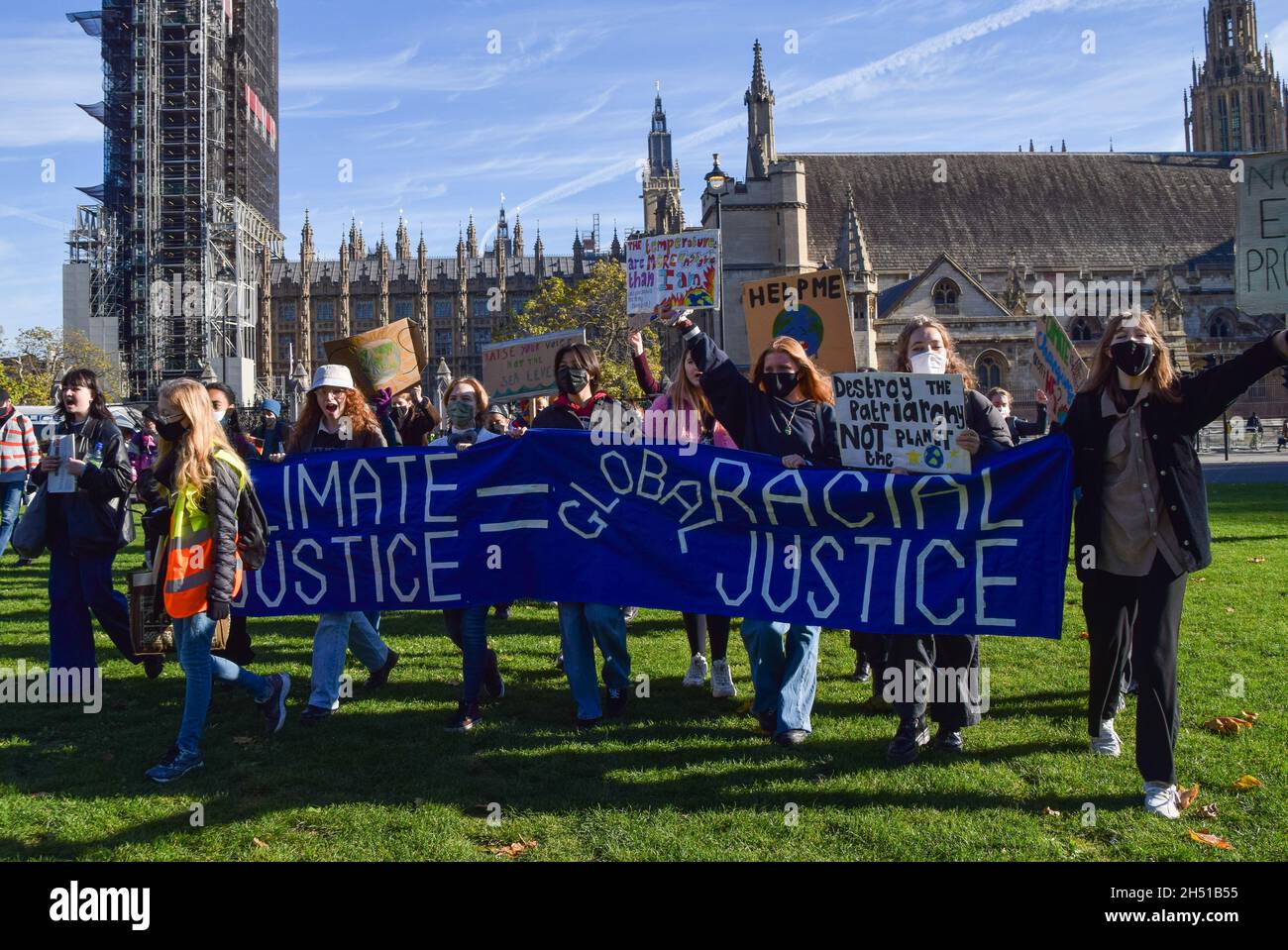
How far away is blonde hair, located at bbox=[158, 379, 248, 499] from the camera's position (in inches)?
219

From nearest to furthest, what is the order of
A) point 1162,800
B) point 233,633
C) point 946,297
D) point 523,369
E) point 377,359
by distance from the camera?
point 1162,800 < point 233,633 < point 377,359 < point 523,369 < point 946,297

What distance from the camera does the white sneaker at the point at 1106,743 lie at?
5.68m

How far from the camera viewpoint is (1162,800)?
15.9 ft

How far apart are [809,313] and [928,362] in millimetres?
3405

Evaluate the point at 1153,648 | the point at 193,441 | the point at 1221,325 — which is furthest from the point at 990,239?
the point at 193,441

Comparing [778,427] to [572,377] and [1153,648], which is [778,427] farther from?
[1153,648]

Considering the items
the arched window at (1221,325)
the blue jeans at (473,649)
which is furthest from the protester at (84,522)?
the arched window at (1221,325)

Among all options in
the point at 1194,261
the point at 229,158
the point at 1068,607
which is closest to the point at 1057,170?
the point at 1194,261

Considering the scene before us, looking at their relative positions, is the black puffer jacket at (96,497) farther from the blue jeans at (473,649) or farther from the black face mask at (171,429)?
the blue jeans at (473,649)

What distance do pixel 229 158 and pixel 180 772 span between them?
66693mm

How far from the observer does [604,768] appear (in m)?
5.63

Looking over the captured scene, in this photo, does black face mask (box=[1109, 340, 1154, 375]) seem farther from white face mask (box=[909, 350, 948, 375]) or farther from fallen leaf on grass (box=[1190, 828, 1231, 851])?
fallen leaf on grass (box=[1190, 828, 1231, 851])

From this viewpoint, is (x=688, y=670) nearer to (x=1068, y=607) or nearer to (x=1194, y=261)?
(x=1068, y=607)
